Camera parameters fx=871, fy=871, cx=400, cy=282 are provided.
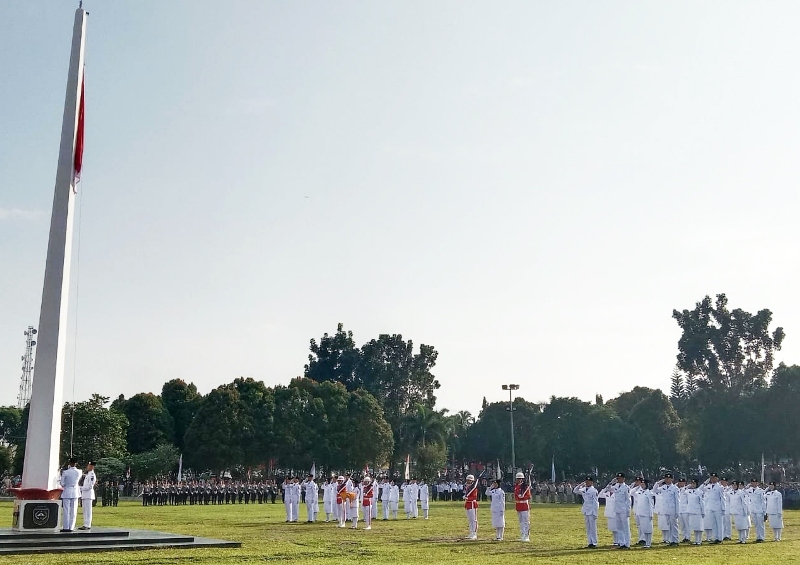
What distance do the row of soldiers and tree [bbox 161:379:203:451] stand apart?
62.5 ft

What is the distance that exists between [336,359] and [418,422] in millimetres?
19030

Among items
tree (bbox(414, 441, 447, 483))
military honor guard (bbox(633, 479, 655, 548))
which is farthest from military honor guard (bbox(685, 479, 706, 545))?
tree (bbox(414, 441, 447, 483))

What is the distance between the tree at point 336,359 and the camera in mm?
90938

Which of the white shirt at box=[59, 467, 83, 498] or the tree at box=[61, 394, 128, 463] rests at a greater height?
the tree at box=[61, 394, 128, 463]

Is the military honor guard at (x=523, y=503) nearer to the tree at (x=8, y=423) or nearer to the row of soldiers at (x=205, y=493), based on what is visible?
the row of soldiers at (x=205, y=493)

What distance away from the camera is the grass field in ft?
52.6

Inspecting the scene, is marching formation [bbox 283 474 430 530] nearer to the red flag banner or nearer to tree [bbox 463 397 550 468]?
the red flag banner

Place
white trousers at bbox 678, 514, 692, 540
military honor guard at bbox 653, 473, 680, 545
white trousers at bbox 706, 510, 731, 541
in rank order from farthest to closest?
white trousers at bbox 706, 510, 731, 541, white trousers at bbox 678, 514, 692, 540, military honor guard at bbox 653, 473, 680, 545

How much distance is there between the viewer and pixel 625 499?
20734mm

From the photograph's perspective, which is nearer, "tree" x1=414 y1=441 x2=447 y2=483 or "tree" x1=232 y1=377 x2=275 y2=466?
"tree" x1=232 y1=377 x2=275 y2=466

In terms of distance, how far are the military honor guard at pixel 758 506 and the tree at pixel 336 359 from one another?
219 feet

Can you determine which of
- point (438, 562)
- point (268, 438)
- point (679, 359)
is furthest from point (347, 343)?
point (438, 562)

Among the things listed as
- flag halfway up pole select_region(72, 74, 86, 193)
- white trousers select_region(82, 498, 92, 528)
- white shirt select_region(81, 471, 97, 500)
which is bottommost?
white trousers select_region(82, 498, 92, 528)

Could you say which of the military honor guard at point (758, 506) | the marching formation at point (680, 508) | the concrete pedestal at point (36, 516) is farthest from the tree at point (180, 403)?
the marching formation at point (680, 508)
